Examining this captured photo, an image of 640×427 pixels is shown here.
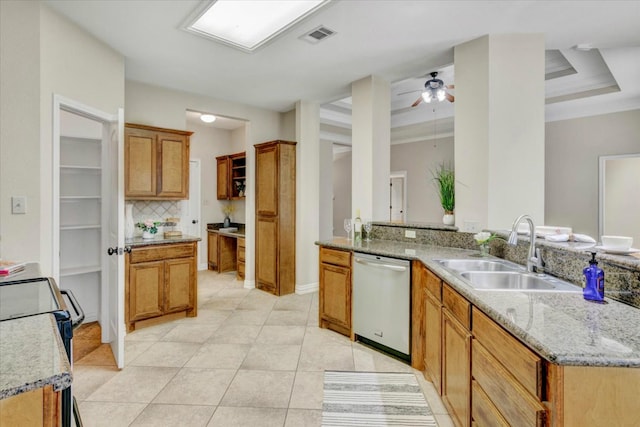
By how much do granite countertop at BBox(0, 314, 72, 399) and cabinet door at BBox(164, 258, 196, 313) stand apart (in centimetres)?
246

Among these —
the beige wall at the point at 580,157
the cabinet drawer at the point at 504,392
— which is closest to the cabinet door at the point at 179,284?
the cabinet drawer at the point at 504,392

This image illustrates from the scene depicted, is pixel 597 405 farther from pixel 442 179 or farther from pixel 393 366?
pixel 442 179

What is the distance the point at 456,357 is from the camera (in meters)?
1.80

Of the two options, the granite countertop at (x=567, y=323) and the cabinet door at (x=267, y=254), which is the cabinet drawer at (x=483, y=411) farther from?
the cabinet door at (x=267, y=254)

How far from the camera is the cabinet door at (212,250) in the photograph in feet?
20.0

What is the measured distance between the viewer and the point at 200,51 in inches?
123

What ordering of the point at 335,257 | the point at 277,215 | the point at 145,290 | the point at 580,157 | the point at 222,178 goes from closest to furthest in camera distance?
the point at 335,257
the point at 145,290
the point at 277,215
the point at 580,157
the point at 222,178

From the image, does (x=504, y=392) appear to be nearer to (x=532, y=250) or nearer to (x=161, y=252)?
(x=532, y=250)

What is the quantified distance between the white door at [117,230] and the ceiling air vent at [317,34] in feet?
5.53

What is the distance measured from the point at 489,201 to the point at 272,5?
2.36 metres

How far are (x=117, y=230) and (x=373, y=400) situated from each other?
2343 millimetres

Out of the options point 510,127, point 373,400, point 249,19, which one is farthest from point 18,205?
point 510,127

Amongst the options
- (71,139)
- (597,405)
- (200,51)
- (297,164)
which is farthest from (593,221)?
(71,139)

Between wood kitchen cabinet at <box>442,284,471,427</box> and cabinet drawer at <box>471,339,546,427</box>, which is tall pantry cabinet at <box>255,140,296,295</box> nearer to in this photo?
wood kitchen cabinet at <box>442,284,471,427</box>
